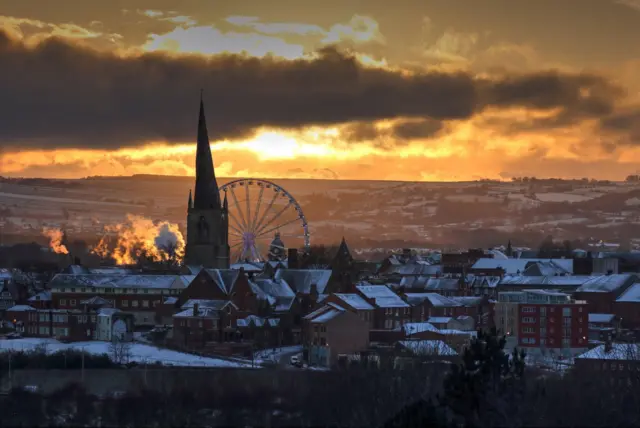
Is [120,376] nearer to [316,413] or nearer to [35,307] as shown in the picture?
[316,413]

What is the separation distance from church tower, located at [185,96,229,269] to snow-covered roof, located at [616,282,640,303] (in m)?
25.4

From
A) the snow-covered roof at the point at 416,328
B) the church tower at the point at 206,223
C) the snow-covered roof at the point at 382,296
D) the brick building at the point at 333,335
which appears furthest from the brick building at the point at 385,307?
the church tower at the point at 206,223

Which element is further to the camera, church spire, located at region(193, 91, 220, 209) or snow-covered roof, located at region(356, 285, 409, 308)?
church spire, located at region(193, 91, 220, 209)

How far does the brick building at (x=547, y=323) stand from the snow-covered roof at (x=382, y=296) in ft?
19.1

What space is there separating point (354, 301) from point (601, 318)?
16457 mm

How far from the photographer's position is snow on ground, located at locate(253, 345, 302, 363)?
91.7 meters

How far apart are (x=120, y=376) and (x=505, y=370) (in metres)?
23.6

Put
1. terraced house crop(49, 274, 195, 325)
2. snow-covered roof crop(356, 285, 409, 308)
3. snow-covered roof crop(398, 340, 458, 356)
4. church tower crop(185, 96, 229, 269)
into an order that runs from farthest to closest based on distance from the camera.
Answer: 1. church tower crop(185, 96, 229, 269)
2. snow-covered roof crop(356, 285, 409, 308)
3. terraced house crop(49, 274, 195, 325)
4. snow-covered roof crop(398, 340, 458, 356)

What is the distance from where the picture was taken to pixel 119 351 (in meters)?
90.6

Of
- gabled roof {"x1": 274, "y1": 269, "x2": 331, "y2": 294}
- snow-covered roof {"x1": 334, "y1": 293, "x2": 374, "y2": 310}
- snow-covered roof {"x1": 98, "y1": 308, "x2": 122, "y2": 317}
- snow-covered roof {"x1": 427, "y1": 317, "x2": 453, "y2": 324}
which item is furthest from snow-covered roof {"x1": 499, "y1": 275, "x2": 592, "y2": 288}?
snow-covered roof {"x1": 98, "y1": 308, "x2": 122, "y2": 317}

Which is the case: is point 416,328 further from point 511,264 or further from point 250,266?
point 511,264

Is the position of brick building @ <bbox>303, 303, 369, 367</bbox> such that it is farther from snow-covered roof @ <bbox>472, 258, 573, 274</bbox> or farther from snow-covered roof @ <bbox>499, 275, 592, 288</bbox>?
snow-covered roof @ <bbox>472, 258, 573, 274</bbox>

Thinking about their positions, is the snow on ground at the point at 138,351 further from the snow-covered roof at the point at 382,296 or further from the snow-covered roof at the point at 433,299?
the snow-covered roof at the point at 433,299

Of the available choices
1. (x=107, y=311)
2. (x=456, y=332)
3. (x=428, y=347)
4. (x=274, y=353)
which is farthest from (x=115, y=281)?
(x=428, y=347)
